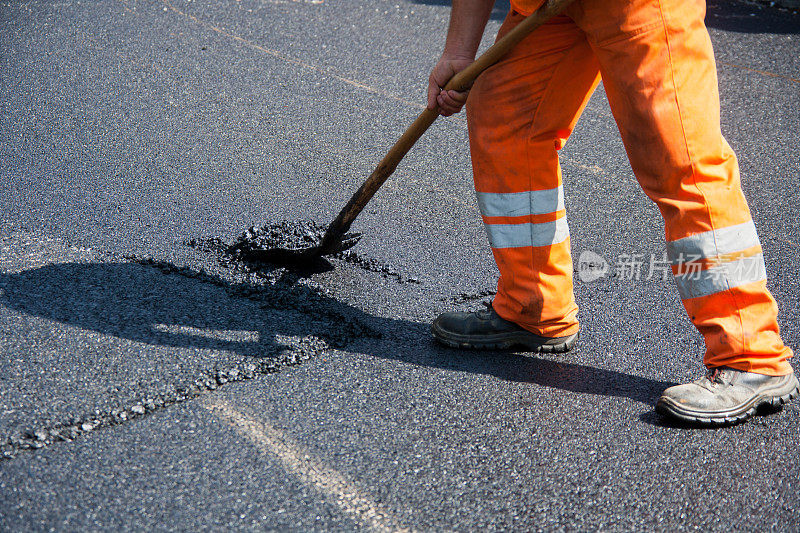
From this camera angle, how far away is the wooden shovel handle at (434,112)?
7.80 ft

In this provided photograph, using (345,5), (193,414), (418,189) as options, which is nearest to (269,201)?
(418,189)

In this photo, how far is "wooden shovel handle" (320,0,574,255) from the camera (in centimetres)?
238

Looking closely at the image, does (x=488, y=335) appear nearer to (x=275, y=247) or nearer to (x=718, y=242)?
(x=718, y=242)

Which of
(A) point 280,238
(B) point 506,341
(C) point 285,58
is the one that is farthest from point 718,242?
(C) point 285,58

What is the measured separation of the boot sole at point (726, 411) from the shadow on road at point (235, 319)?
0.47 ft

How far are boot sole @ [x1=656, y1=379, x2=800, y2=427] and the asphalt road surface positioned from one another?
0.05 m

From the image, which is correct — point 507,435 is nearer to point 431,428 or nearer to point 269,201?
point 431,428

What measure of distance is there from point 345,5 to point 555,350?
4.74 m

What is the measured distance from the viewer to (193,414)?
2.31 m

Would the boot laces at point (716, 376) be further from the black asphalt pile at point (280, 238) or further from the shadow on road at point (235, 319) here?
the black asphalt pile at point (280, 238)

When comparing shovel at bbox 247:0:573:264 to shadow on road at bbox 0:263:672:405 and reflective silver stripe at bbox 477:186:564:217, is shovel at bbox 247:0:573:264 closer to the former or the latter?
shadow on road at bbox 0:263:672:405

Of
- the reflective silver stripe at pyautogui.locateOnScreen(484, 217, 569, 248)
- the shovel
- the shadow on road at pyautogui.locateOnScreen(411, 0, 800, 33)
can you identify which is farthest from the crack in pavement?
the shadow on road at pyautogui.locateOnScreen(411, 0, 800, 33)

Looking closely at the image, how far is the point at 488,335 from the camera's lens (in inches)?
109

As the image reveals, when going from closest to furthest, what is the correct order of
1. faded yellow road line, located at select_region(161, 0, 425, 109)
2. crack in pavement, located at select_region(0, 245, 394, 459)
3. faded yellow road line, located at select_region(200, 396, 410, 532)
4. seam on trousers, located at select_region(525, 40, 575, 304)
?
faded yellow road line, located at select_region(200, 396, 410, 532), crack in pavement, located at select_region(0, 245, 394, 459), seam on trousers, located at select_region(525, 40, 575, 304), faded yellow road line, located at select_region(161, 0, 425, 109)
